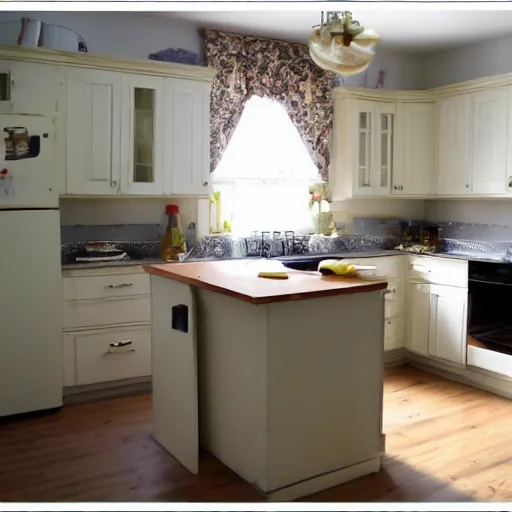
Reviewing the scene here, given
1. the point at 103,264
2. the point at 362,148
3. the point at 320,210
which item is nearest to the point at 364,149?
the point at 362,148

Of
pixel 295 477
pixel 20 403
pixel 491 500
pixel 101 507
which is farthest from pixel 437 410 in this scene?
pixel 20 403

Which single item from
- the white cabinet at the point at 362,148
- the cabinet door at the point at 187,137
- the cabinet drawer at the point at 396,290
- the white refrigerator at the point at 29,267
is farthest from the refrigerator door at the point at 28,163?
the cabinet drawer at the point at 396,290

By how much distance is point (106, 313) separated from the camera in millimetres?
3775

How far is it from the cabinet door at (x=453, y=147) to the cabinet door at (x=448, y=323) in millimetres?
810

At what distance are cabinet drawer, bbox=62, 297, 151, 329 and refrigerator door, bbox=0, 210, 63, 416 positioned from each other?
0.12 m

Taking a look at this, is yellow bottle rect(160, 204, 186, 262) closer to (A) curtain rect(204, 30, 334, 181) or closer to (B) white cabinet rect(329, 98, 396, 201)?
(A) curtain rect(204, 30, 334, 181)

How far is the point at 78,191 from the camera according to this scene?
148 inches

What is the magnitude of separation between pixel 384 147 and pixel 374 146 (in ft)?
0.34

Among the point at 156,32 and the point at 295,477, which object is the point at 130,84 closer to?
the point at 156,32

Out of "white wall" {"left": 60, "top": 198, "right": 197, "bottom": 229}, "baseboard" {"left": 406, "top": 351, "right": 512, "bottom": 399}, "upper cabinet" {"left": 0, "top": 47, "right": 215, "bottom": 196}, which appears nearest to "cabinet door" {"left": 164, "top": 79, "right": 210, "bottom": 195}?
"upper cabinet" {"left": 0, "top": 47, "right": 215, "bottom": 196}

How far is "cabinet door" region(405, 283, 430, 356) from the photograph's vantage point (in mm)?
4465

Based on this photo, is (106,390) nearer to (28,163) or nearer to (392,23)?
(28,163)

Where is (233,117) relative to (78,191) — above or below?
above

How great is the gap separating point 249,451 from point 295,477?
215 millimetres
